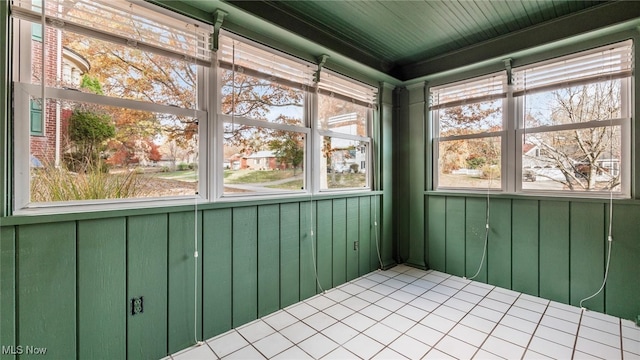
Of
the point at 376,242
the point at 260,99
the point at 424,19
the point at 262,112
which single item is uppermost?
the point at 424,19

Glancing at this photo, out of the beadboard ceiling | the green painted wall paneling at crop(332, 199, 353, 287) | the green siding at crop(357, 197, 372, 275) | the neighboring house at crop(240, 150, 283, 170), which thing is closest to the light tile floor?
the green painted wall paneling at crop(332, 199, 353, 287)

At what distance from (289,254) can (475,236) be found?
2157 millimetres

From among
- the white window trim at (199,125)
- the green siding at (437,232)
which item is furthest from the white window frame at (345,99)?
the green siding at (437,232)

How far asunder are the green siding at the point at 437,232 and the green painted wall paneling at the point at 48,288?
11.2 ft

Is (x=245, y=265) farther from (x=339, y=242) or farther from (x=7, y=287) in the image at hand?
(x=7, y=287)

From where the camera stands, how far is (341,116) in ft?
10.5

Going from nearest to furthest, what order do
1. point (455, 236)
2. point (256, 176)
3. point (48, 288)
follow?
point (48, 288), point (256, 176), point (455, 236)

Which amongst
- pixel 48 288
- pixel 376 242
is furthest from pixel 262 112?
pixel 376 242

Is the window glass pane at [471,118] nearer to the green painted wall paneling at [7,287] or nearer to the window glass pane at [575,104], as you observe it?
the window glass pane at [575,104]

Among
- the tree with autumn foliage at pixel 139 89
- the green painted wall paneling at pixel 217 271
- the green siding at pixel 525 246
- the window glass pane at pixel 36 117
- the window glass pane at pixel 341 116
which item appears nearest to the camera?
the window glass pane at pixel 36 117

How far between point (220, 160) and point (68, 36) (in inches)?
43.6

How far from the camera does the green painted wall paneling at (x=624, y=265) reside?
→ 234 centimetres

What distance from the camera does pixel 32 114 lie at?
1507mm

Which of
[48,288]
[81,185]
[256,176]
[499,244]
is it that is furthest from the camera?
[499,244]
